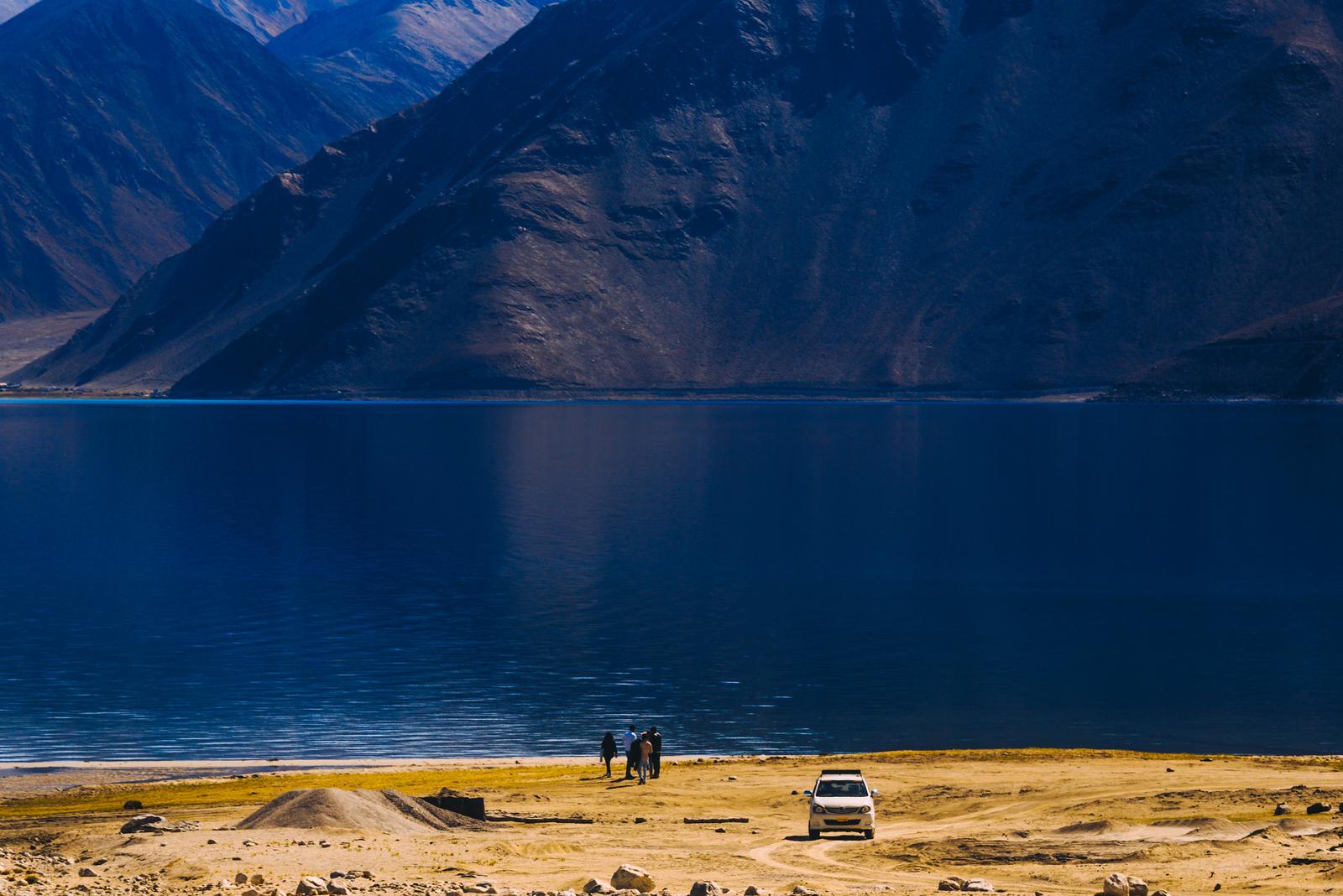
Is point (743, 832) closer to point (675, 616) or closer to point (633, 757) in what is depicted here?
point (633, 757)

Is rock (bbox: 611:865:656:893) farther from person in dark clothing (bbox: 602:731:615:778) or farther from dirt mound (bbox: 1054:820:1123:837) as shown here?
person in dark clothing (bbox: 602:731:615:778)

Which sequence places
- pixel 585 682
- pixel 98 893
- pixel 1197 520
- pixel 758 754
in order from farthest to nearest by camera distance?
1. pixel 1197 520
2. pixel 585 682
3. pixel 758 754
4. pixel 98 893

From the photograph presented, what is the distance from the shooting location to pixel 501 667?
6806cm

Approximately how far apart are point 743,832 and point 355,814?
851cm

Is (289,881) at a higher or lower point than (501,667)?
lower

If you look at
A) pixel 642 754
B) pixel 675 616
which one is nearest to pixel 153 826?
pixel 642 754

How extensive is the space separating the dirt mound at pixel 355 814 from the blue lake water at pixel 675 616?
16180 millimetres

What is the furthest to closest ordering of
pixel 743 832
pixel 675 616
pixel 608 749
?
pixel 675 616, pixel 608 749, pixel 743 832

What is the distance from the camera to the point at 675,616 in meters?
81.4

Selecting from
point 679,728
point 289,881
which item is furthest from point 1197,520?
point 289,881

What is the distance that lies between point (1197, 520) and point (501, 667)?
70.3m

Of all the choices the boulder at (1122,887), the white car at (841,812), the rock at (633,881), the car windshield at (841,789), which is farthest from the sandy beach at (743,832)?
the boulder at (1122,887)

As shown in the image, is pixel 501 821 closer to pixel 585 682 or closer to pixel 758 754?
pixel 758 754

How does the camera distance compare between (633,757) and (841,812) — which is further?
(633,757)
